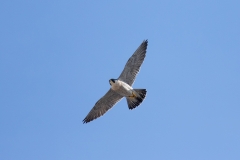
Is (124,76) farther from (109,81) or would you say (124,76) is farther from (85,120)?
(85,120)

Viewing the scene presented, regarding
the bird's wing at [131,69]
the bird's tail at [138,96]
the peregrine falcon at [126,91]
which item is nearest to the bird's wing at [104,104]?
the peregrine falcon at [126,91]

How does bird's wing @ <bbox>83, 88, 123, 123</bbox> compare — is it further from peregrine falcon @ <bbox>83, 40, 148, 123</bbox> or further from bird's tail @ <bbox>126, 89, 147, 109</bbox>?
bird's tail @ <bbox>126, 89, 147, 109</bbox>

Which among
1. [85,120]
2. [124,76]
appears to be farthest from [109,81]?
[85,120]

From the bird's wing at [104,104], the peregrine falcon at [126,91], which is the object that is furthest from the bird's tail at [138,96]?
the bird's wing at [104,104]

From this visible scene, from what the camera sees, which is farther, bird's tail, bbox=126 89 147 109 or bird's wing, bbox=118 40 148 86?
bird's wing, bbox=118 40 148 86

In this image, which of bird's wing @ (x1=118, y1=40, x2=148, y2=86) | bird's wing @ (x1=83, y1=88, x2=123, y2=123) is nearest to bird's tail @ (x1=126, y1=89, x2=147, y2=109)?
bird's wing @ (x1=118, y1=40, x2=148, y2=86)

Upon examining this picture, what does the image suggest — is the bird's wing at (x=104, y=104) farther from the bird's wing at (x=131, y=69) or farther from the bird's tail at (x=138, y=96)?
the bird's tail at (x=138, y=96)

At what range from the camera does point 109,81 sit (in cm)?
1831

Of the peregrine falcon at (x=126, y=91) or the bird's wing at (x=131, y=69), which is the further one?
the bird's wing at (x=131, y=69)

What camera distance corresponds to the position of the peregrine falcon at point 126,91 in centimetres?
1806

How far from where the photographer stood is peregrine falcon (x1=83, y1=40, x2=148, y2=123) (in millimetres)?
18062

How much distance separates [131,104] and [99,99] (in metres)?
1.50

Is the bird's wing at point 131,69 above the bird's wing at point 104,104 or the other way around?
above

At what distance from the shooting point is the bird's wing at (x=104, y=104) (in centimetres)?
1884
